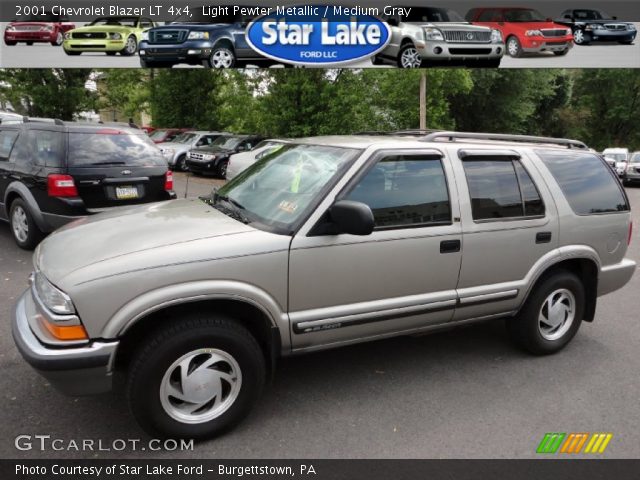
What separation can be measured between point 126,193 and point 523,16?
551 inches

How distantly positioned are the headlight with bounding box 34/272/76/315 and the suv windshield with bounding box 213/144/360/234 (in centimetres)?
120

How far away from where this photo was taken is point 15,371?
392cm

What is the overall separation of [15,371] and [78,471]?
1.44 m

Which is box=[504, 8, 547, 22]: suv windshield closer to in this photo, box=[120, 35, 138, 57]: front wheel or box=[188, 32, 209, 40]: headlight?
box=[188, 32, 209, 40]: headlight

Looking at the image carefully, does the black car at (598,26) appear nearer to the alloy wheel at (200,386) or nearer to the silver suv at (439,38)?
the silver suv at (439,38)

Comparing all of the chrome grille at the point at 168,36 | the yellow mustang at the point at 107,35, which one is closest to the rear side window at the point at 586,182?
the chrome grille at the point at 168,36

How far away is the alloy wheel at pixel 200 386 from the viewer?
3010 mm

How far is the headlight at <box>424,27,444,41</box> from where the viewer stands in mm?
14562

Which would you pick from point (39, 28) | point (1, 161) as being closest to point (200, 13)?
point (39, 28)

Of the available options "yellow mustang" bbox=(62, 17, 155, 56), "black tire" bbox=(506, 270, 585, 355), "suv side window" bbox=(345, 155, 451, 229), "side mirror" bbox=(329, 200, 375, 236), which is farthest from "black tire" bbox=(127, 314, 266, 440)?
"yellow mustang" bbox=(62, 17, 155, 56)

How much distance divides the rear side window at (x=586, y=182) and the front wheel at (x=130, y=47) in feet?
51.1

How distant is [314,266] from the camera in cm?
326

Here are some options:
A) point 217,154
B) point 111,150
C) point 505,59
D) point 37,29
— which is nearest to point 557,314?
point 111,150

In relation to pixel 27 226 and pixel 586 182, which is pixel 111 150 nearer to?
pixel 27 226
